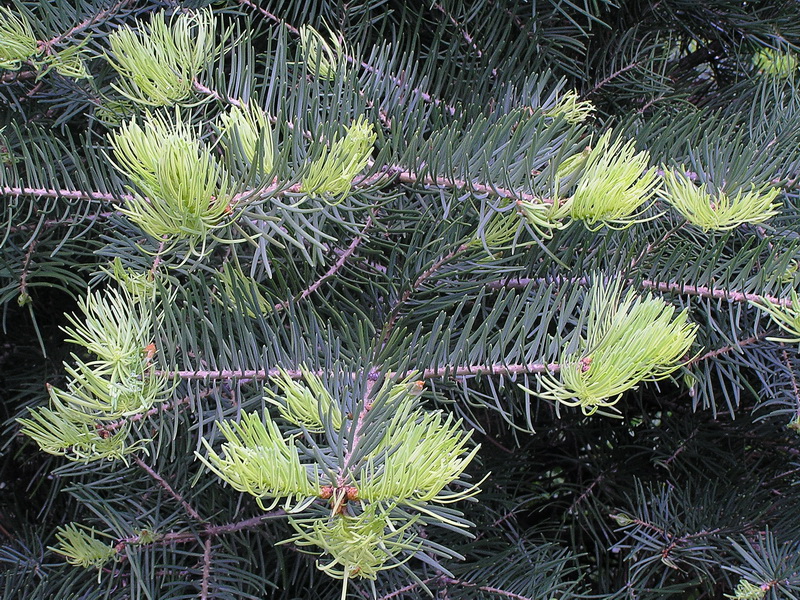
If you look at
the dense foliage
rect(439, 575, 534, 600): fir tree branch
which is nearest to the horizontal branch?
the dense foliage

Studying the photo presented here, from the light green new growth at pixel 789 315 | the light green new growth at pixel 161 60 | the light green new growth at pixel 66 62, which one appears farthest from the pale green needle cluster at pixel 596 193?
the light green new growth at pixel 66 62

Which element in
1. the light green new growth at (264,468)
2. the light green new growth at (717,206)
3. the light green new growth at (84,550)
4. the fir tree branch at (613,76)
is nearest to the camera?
the light green new growth at (264,468)

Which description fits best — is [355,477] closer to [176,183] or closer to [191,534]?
[176,183]

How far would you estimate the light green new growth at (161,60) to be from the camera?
0.34m

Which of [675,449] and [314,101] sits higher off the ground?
[314,101]

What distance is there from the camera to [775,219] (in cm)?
47

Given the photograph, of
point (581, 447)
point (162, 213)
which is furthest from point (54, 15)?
point (581, 447)

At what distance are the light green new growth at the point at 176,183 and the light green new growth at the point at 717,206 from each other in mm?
237

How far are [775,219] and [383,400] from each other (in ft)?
1.21

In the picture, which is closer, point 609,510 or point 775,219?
point 775,219

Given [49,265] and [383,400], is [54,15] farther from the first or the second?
[383,400]

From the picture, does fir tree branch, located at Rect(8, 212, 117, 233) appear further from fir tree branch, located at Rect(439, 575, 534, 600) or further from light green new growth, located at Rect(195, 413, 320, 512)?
fir tree branch, located at Rect(439, 575, 534, 600)

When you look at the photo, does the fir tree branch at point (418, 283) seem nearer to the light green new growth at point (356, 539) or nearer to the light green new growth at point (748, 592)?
the light green new growth at point (356, 539)

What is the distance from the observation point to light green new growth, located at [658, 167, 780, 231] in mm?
329
